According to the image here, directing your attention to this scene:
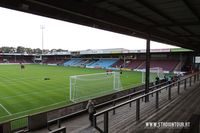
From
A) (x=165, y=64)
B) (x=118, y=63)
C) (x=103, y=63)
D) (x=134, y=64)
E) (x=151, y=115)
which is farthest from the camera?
(x=103, y=63)

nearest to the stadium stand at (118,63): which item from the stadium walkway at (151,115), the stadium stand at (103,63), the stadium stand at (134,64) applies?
the stadium stand at (103,63)

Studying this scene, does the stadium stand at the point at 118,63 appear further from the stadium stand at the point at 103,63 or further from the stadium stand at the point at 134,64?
the stadium stand at the point at 134,64

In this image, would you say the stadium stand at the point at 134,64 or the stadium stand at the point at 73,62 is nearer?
the stadium stand at the point at 134,64

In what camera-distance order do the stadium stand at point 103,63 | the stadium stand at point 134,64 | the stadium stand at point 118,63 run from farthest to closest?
1. the stadium stand at point 103,63
2. the stadium stand at point 118,63
3. the stadium stand at point 134,64

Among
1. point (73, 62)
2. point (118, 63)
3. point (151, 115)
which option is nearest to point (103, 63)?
point (118, 63)

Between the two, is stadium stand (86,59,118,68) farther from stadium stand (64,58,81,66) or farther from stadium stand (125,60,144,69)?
stadium stand (64,58,81,66)

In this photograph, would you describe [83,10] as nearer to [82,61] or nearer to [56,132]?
[56,132]

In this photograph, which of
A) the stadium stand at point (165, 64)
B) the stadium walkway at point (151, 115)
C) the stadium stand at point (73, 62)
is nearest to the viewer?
the stadium walkway at point (151, 115)

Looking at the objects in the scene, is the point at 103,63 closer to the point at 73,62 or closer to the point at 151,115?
the point at 73,62

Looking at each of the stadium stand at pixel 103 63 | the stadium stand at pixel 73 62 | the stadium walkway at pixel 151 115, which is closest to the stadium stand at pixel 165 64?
the stadium stand at pixel 103 63

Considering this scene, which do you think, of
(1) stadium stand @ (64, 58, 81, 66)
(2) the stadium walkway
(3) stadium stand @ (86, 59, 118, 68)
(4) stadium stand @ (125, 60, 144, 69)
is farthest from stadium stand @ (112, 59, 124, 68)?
(2) the stadium walkway

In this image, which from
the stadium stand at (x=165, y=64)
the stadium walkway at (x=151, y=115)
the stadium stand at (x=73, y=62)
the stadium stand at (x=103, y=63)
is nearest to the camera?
the stadium walkway at (x=151, y=115)

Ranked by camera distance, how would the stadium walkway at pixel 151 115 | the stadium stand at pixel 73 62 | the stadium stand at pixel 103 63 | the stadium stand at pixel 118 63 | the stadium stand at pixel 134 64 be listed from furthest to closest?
the stadium stand at pixel 73 62, the stadium stand at pixel 103 63, the stadium stand at pixel 118 63, the stadium stand at pixel 134 64, the stadium walkway at pixel 151 115

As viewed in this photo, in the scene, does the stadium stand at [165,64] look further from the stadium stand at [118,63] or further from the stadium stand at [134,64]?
the stadium stand at [118,63]
